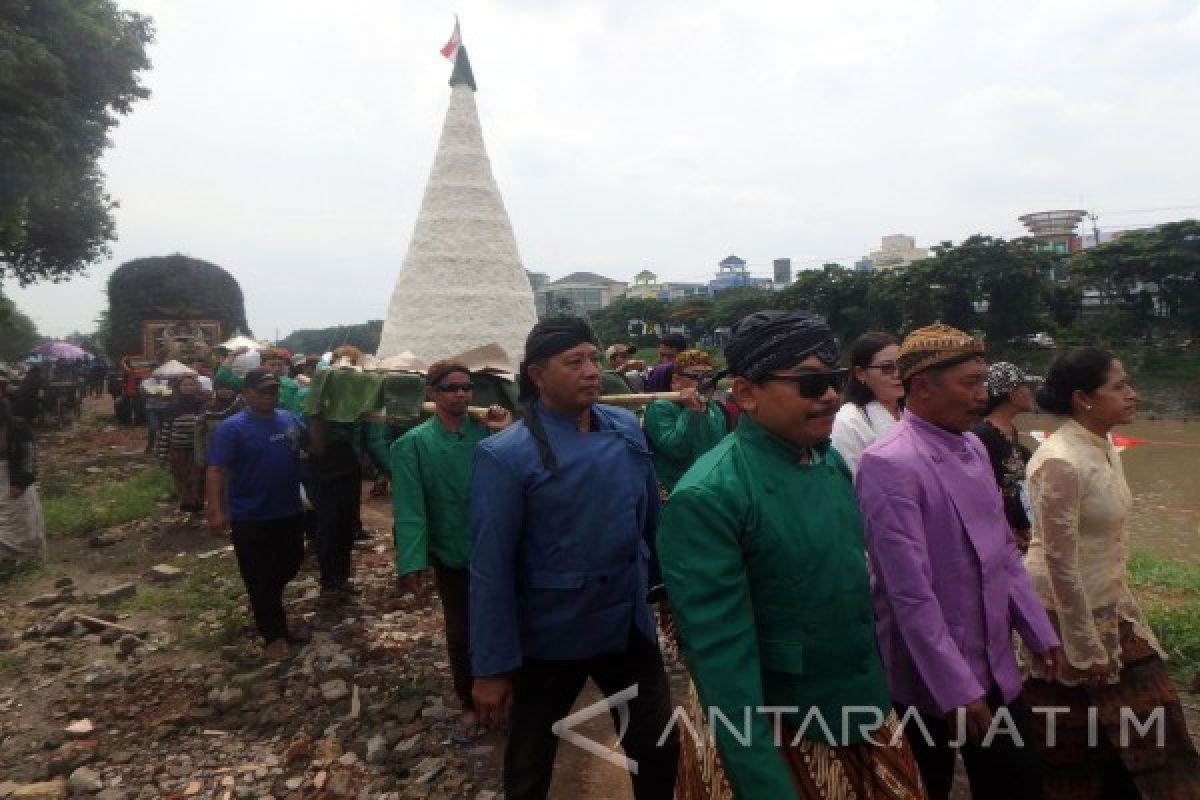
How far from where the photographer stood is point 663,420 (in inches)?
145

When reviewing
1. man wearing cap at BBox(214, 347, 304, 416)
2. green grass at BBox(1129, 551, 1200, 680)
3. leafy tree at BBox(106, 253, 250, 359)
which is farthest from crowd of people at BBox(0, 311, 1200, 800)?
leafy tree at BBox(106, 253, 250, 359)

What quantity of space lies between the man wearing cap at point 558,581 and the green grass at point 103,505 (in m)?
7.46

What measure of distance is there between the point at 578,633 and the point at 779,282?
224 feet

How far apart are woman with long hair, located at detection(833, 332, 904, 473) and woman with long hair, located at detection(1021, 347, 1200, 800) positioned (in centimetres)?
63

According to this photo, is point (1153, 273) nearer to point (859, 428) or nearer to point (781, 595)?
point (859, 428)

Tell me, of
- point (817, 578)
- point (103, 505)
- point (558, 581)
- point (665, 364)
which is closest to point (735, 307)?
point (103, 505)

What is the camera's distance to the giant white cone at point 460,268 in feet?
39.4

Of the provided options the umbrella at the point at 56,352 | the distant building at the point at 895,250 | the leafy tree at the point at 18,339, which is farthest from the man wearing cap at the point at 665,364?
the distant building at the point at 895,250

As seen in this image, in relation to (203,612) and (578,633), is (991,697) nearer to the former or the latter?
(578,633)

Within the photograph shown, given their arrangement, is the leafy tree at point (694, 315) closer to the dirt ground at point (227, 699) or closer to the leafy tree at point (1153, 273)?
the leafy tree at point (1153, 273)

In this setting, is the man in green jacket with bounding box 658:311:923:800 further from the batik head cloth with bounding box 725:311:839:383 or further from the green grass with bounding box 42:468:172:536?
the green grass with bounding box 42:468:172:536

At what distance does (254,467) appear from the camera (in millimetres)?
4289

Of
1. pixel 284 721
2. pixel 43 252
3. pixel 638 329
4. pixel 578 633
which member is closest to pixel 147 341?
pixel 43 252

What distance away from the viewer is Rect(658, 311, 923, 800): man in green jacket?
1.55 metres
